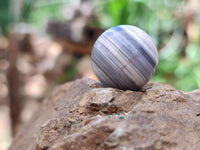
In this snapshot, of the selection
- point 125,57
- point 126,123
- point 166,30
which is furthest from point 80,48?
point 126,123

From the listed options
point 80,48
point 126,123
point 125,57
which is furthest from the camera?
point 80,48

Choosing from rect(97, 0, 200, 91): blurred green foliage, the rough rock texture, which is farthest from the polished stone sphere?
rect(97, 0, 200, 91): blurred green foliage

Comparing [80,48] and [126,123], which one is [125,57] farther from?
[80,48]

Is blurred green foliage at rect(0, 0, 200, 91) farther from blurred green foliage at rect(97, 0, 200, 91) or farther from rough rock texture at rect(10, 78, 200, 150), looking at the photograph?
rough rock texture at rect(10, 78, 200, 150)

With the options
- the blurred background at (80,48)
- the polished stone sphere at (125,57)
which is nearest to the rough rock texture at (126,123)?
the polished stone sphere at (125,57)

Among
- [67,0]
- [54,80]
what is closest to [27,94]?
[54,80]

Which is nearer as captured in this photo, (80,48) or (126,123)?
(126,123)

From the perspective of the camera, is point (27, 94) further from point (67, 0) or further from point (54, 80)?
point (67, 0)
